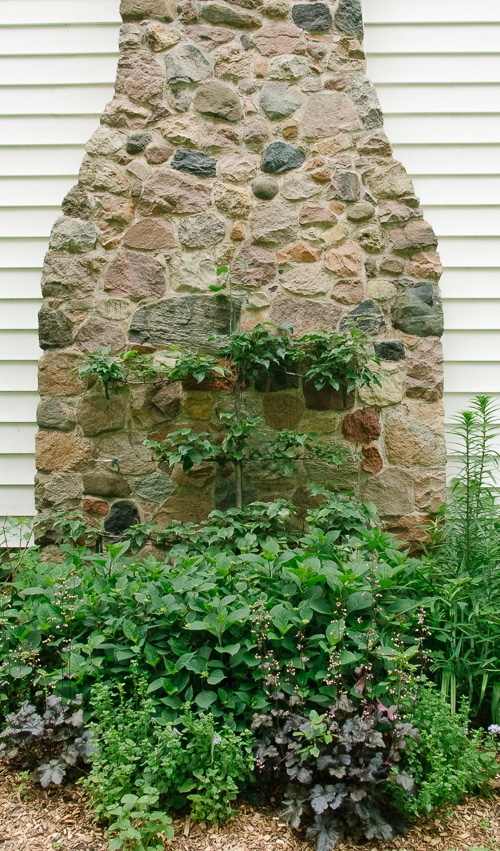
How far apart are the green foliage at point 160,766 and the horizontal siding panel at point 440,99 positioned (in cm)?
333

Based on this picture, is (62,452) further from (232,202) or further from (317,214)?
(317,214)

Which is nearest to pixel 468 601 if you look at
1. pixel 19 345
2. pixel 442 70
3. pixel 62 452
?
pixel 62 452

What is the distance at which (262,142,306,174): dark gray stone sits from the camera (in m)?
3.16

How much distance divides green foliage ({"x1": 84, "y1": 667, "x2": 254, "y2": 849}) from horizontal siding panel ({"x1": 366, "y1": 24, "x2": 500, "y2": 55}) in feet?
11.7

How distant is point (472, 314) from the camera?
11.3 feet

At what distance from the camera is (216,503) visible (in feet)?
10.4

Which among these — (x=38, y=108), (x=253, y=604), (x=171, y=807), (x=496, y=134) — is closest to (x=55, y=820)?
(x=171, y=807)

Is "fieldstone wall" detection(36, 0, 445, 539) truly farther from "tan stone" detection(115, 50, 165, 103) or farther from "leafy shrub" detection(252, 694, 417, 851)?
"leafy shrub" detection(252, 694, 417, 851)

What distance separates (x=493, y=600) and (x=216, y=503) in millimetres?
1405

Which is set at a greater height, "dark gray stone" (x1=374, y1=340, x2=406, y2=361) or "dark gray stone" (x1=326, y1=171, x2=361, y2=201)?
"dark gray stone" (x1=326, y1=171, x2=361, y2=201)

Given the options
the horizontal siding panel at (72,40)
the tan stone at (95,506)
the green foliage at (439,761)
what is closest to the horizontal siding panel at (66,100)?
the horizontal siding panel at (72,40)

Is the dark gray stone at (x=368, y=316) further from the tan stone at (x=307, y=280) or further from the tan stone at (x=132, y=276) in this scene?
the tan stone at (x=132, y=276)

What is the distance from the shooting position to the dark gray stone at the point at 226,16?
316 cm

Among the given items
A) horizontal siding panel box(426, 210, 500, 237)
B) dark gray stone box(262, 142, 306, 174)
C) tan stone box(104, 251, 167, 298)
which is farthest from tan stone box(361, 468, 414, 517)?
dark gray stone box(262, 142, 306, 174)
